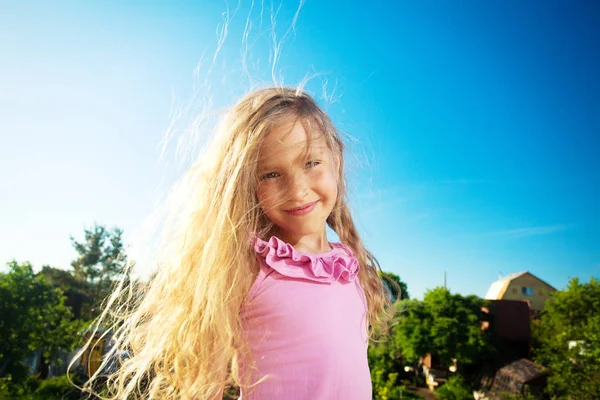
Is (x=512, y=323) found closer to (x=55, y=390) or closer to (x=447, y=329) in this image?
(x=447, y=329)

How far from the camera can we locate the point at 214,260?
134 centimetres

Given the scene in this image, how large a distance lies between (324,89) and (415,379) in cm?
2734

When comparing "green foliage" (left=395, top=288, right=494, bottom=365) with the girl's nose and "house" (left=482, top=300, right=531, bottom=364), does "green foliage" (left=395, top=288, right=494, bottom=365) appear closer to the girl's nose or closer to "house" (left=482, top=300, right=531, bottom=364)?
"house" (left=482, top=300, right=531, bottom=364)

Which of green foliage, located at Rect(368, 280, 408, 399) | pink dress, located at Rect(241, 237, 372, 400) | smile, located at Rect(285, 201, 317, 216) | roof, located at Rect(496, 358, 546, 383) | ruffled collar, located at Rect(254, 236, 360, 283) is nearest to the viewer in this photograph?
pink dress, located at Rect(241, 237, 372, 400)

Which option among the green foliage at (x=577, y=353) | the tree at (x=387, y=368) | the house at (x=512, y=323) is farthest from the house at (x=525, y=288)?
the green foliage at (x=577, y=353)

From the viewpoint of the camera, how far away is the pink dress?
3.90 feet

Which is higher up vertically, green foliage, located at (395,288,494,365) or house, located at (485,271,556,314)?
house, located at (485,271,556,314)

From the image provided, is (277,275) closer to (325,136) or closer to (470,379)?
(325,136)

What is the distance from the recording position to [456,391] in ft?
66.7

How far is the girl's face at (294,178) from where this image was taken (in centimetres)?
140

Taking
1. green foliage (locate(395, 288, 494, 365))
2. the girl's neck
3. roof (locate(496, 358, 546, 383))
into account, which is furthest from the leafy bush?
roof (locate(496, 358, 546, 383))

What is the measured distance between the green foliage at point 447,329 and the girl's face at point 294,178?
20.6 m

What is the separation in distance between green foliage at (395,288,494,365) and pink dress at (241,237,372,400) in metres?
20.6

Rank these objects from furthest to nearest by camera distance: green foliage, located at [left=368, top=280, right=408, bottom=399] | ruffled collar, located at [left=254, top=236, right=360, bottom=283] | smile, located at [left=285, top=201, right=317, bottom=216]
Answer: green foliage, located at [left=368, top=280, right=408, bottom=399]
smile, located at [left=285, top=201, right=317, bottom=216]
ruffled collar, located at [left=254, top=236, right=360, bottom=283]
